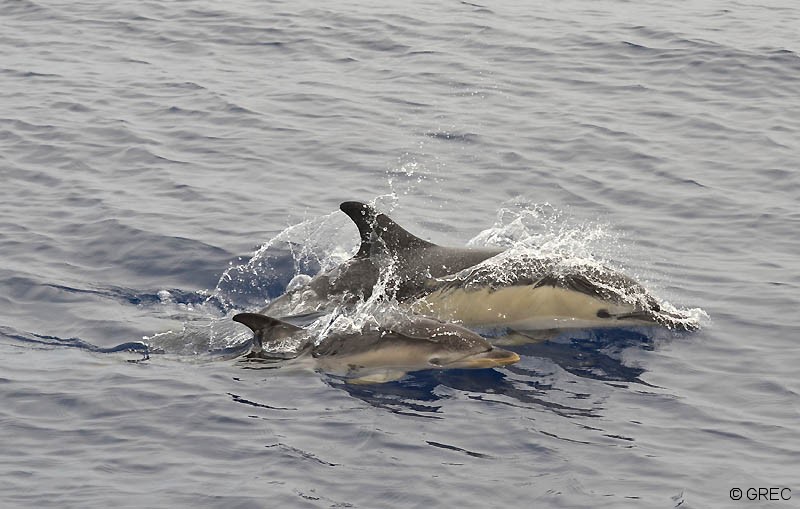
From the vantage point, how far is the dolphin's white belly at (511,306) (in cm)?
1373

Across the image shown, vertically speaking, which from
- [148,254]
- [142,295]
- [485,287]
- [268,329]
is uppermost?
[485,287]

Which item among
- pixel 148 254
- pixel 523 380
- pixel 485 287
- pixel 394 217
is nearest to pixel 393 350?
pixel 523 380

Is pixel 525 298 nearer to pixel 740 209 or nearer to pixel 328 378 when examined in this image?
pixel 328 378

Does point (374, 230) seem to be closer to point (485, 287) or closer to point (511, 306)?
point (485, 287)

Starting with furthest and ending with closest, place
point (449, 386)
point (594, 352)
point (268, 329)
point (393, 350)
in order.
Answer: point (594, 352), point (268, 329), point (393, 350), point (449, 386)

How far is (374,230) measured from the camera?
13.9m

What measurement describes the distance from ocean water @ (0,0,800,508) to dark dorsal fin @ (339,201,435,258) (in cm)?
166

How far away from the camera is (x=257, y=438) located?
1088 centimetres

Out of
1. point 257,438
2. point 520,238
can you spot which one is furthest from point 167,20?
point 257,438

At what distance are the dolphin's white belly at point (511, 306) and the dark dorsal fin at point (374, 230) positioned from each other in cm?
66

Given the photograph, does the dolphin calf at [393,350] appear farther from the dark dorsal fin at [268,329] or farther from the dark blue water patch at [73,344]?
the dark blue water patch at [73,344]

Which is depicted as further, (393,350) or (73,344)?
(73,344)

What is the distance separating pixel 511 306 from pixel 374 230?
1634 millimetres

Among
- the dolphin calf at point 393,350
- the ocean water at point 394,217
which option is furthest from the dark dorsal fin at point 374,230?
the ocean water at point 394,217
